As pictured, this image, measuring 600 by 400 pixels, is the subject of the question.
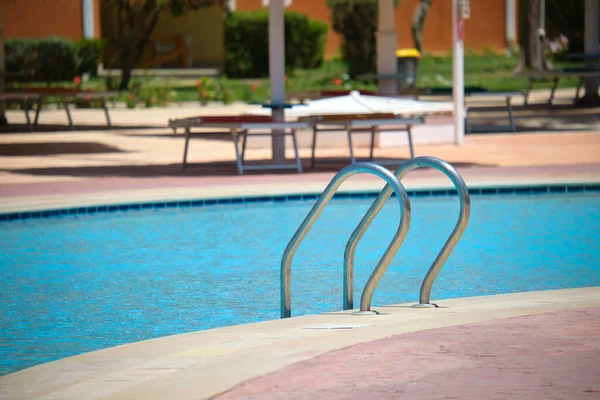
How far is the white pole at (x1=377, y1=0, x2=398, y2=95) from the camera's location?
622 inches

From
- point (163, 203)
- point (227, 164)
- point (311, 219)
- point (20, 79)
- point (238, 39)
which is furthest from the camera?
point (238, 39)

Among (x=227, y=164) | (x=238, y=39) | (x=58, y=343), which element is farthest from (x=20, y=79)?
(x=58, y=343)

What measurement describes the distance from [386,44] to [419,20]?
1739 centimetres

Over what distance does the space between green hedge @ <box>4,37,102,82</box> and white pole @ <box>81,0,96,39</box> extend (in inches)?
47.1

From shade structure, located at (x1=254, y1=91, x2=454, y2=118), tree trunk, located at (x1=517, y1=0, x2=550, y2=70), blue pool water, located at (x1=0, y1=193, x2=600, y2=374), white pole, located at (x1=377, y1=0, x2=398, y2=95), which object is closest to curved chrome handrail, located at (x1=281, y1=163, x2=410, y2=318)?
blue pool water, located at (x1=0, y1=193, x2=600, y2=374)

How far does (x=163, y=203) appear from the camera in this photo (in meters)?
9.51

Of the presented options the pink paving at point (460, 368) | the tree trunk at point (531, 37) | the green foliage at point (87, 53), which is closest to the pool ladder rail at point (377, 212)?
the pink paving at point (460, 368)

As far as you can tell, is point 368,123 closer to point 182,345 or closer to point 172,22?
point 182,345

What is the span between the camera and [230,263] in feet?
25.6

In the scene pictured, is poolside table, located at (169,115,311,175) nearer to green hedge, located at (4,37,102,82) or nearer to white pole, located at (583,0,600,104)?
white pole, located at (583,0,600,104)

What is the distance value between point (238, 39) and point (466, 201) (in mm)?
25443

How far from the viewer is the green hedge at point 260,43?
96.5ft

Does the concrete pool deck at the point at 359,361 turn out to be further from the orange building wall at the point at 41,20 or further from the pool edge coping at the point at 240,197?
the orange building wall at the point at 41,20

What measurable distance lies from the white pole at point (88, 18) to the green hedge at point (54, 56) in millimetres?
1196
